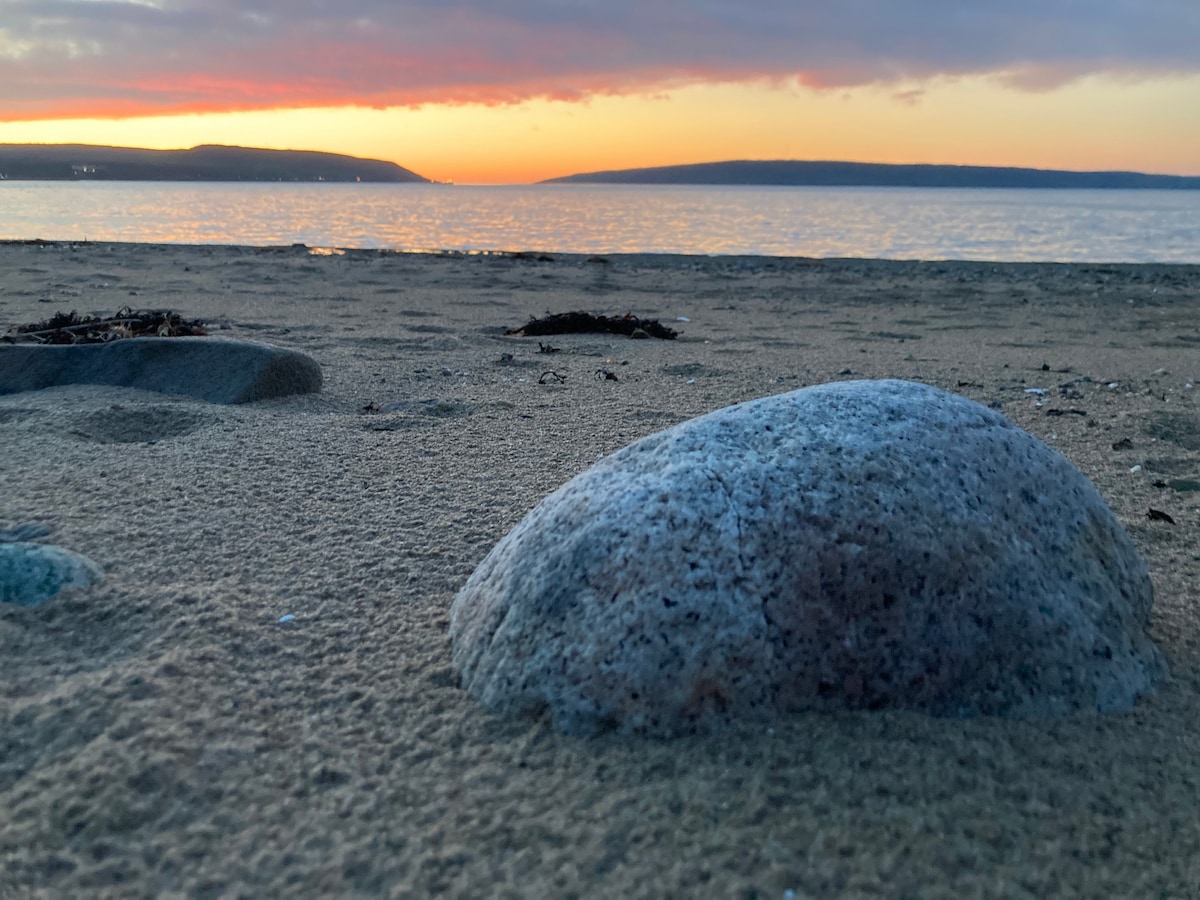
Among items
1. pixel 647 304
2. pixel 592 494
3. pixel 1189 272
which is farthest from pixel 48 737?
pixel 1189 272

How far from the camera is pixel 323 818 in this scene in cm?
140

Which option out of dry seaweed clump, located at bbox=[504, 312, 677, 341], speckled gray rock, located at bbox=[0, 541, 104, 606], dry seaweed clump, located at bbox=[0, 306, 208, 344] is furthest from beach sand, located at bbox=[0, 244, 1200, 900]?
dry seaweed clump, located at bbox=[504, 312, 677, 341]

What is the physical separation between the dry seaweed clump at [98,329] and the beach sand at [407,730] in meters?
0.97

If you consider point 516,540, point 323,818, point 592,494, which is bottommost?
point 323,818

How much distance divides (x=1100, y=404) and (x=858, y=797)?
142 inches

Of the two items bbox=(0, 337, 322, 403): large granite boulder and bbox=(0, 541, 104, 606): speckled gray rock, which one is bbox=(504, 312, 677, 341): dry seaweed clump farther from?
bbox=(0, 541, 104, 606): speckled gray rock

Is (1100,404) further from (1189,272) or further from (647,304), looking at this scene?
(1189,272)

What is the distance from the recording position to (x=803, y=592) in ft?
5.29

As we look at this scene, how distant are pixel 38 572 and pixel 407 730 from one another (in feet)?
3.47

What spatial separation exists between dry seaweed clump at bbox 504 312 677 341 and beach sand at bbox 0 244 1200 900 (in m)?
2.21

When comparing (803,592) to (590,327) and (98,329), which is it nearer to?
(98,329)

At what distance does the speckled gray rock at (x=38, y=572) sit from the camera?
2.00 metres

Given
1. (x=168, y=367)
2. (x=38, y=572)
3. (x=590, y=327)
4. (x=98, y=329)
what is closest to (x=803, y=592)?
(x=38, y=572)

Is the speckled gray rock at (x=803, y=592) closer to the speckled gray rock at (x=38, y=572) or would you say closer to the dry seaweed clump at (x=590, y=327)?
the speckled gray rock at (x=38, y=572)
